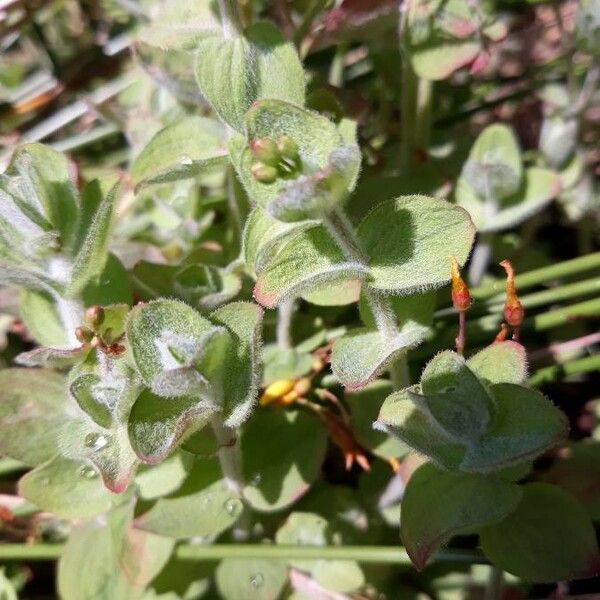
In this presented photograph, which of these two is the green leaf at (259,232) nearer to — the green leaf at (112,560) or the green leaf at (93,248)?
the green leaf at (93,248)

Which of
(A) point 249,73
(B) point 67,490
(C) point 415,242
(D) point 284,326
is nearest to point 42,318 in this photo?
(B) point 67,490

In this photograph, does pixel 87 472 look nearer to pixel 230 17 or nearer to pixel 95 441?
pixel 95 441

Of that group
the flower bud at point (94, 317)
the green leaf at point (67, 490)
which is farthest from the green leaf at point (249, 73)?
the green leaf at point (67, 490)

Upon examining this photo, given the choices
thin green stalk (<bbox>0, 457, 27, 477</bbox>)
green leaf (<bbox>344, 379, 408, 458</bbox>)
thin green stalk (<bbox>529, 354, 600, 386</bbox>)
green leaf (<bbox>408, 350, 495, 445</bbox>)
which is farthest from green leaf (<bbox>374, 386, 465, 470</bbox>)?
thin green stalk (<bbox>0, 457, 27, 477</bbox>)

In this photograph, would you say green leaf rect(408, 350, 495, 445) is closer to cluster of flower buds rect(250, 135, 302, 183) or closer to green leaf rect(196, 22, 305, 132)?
cluster of flower buds rect(250, 135, 302, 183)

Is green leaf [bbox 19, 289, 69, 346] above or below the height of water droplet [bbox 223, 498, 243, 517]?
above

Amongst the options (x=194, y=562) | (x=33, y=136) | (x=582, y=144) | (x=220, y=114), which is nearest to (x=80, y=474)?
(x=194, y=562)

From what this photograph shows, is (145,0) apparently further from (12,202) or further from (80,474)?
(80,474)
